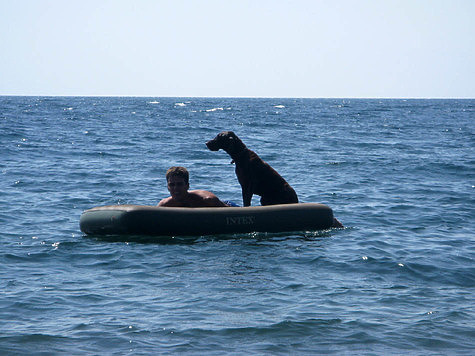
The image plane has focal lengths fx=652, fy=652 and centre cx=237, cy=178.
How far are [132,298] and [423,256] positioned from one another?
13.5 feet

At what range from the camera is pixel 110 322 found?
587 centimetres

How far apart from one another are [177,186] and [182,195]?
0.73ft

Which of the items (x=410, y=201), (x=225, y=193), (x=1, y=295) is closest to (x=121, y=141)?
(x=225, y=193)

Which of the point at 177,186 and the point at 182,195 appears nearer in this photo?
the point at 177,186

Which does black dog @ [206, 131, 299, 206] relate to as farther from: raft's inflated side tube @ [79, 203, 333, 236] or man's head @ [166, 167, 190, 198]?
man's head @ [166, 167, 190, 198]

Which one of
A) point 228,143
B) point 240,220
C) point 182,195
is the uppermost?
point 228,143

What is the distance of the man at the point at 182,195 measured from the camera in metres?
9.13

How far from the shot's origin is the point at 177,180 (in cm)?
916

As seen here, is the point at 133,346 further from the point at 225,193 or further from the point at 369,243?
the point at 225,193

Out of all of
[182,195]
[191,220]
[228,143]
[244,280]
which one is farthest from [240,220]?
[244,280]

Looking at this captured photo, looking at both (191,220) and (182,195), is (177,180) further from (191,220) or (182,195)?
(191,220)

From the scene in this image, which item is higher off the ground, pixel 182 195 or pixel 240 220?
pixel 182 195

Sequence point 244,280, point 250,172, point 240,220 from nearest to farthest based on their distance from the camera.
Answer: point 244,280
point 240,220
point 250,172

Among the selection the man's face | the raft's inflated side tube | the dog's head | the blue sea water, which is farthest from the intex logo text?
the dog's head
